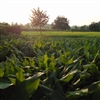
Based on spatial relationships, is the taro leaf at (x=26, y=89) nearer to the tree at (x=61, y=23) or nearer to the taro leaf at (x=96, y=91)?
the taro leaf at (x=96, y=91)

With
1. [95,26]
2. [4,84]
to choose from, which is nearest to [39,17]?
[95,26]

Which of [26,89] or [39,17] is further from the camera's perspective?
[39,17]

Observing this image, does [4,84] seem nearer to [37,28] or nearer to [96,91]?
[96,91]

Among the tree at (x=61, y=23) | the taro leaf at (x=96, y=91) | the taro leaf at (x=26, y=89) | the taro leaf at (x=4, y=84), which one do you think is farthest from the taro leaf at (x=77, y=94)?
the tree at (x=61, y=23)

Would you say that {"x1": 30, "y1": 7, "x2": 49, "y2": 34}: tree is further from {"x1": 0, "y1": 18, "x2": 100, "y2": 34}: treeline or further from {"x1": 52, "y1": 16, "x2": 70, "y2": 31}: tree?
{"x1": 52, "y1": 16, "x2": 70, "y2": 31}: tree

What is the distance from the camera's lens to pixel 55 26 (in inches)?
4016

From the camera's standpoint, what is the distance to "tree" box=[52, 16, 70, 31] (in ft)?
329

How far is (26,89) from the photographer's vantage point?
102cm

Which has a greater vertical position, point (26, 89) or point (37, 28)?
point (26, 89)

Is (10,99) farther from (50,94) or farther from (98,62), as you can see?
(98,62)

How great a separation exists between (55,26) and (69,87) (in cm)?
10120

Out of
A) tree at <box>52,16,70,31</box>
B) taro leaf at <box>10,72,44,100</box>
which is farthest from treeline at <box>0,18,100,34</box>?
taro leaf at <box>10,72,44,100</box>

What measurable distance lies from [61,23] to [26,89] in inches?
3947

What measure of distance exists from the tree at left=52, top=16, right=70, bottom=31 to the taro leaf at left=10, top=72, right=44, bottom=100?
9937 centimetres
